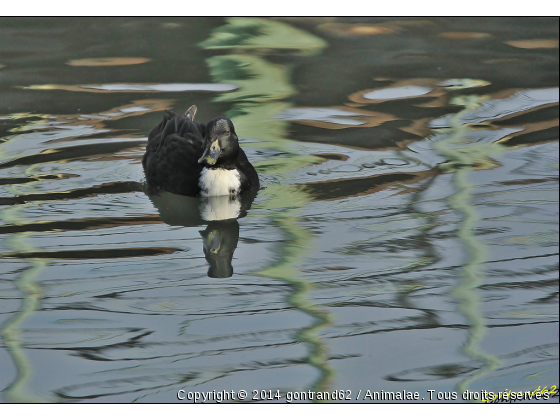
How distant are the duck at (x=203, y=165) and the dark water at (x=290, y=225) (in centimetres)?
14

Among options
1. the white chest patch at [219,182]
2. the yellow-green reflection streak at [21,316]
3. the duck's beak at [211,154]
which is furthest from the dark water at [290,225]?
the duck's beak at [211,154]

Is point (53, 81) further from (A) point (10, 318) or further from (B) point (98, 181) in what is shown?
(A) point (10, 318)

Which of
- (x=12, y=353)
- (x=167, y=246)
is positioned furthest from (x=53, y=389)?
(x=167, y=246)

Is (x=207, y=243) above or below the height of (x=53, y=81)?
below

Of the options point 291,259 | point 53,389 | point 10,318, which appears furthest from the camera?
point 291,259

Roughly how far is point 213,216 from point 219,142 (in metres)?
0.61

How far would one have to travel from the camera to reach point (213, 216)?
269 inches

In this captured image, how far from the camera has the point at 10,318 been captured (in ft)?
17.1

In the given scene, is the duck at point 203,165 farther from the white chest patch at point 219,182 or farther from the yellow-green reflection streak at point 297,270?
the yellow-green reflection streak at point 297,270

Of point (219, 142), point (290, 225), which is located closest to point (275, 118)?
point (219, 142)

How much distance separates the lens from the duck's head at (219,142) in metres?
6.89

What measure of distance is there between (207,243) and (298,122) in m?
2.89

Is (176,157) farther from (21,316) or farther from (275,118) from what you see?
(21,316)

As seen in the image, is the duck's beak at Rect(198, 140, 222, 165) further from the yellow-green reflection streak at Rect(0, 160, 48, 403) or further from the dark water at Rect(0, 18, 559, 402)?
the yellow-green reflection streak at Rect(0, 160, 48, 403)
